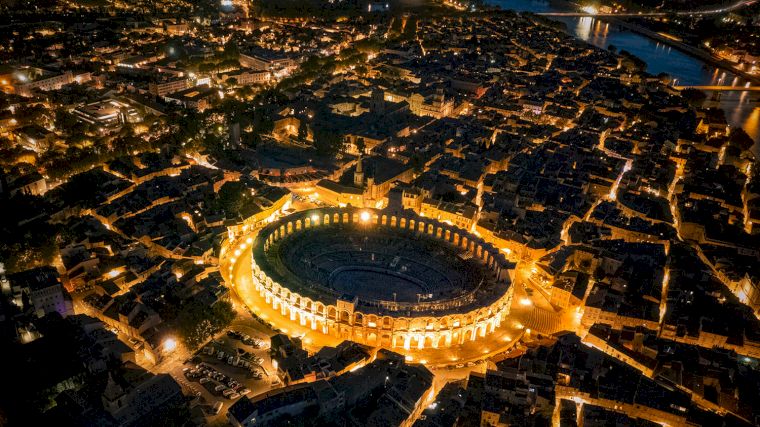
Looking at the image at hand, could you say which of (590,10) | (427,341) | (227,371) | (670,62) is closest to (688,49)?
(670,62)

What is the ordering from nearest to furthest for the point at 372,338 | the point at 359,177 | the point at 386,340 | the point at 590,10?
1. the point at 386,340
2. the point at 372,338
3. the point at 359,177
4. the point at 590,10

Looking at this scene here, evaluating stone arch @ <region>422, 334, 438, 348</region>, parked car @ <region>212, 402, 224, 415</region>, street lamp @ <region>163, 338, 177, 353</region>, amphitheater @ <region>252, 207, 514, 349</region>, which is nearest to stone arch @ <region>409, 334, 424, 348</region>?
amphitheater @ <region>252, 207, 514, 349</region>

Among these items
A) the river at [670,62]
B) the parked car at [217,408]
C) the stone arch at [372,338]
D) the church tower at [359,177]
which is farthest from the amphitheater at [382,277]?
the river at [670,62]

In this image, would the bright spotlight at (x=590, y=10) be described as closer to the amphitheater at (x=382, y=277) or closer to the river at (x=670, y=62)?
the river at (x=670, y=62)

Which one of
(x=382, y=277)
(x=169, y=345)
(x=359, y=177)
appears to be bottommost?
(x=169, y=345)

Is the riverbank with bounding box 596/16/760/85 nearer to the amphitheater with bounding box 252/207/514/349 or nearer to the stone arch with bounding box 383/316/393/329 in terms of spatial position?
the amphitheater with bounding box 252/207/514/349

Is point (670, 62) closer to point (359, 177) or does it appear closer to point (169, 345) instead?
point (359, 177)
